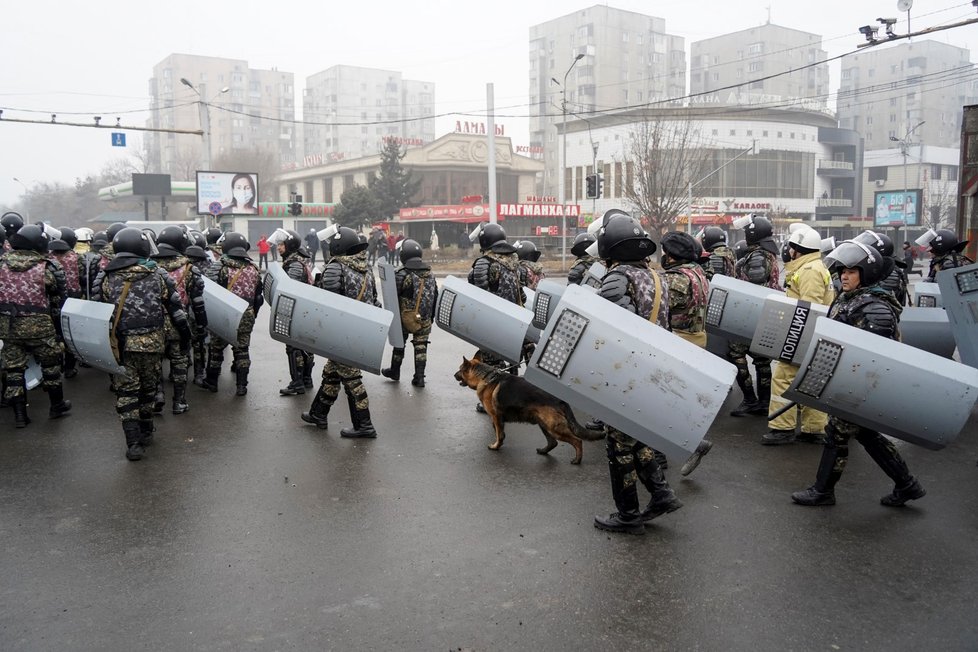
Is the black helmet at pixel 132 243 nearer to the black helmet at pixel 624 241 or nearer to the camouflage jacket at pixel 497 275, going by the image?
the camouflage jacket at pixel 497 275

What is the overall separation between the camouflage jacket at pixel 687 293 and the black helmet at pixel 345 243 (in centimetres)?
286

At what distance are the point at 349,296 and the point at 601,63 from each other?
93.7 metres

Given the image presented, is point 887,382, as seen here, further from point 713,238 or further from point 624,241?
point 713,238

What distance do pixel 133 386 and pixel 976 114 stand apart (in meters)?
9.65

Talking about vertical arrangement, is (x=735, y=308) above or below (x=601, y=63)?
below

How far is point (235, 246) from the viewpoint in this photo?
9.17 metres

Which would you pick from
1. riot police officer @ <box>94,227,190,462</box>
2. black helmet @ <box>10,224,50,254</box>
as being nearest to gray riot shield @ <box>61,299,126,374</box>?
riot police officer @ <box>94,227,190,462</box>

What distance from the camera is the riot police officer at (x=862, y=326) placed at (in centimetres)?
495

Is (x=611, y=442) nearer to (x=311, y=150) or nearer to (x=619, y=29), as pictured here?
(x=619, y=29)

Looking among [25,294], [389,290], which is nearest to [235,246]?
[389,290]

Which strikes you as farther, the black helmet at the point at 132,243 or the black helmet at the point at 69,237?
the black helmet at the point at 69,237

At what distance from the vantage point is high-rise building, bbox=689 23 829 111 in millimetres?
94812

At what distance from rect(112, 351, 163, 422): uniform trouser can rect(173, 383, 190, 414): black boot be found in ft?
4.53

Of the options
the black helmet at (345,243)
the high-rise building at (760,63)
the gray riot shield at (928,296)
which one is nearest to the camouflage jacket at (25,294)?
the black helmet at (345,243)
